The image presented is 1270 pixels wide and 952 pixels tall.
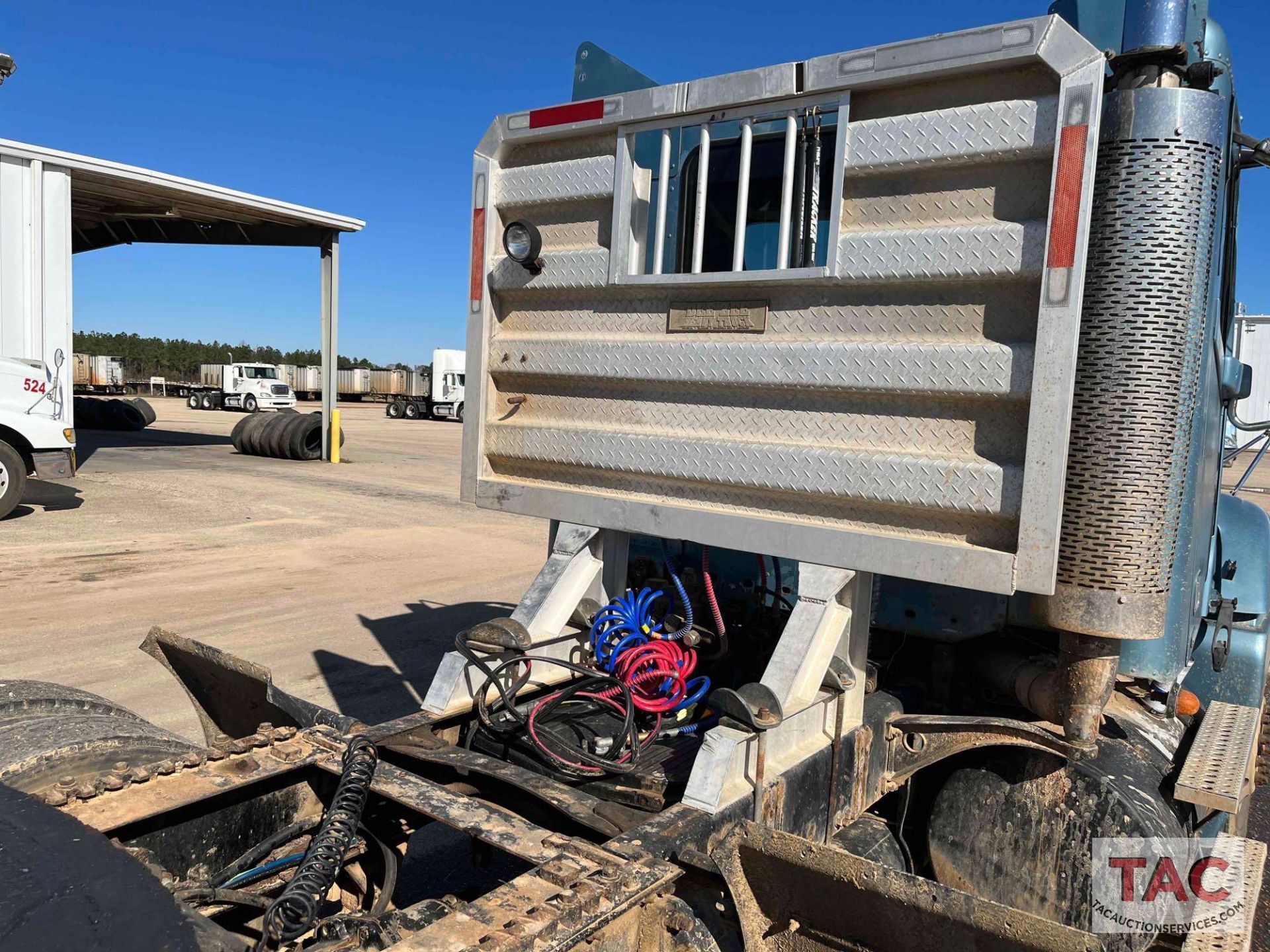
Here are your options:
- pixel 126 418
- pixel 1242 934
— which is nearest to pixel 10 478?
pixel 1242 934

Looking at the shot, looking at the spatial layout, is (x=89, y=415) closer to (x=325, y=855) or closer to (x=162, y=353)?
(x=325, y=855)

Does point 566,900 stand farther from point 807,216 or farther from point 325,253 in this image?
point 325,253

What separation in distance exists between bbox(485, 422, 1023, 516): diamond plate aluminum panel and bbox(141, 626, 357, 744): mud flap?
3.91ft

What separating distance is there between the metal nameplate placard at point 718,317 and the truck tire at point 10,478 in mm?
10357

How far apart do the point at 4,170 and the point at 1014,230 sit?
1358 centimetres

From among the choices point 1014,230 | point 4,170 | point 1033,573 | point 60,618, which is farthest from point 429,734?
point 4,170

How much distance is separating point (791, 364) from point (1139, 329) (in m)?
0.92

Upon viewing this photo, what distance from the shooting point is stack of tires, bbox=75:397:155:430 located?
2545 cm

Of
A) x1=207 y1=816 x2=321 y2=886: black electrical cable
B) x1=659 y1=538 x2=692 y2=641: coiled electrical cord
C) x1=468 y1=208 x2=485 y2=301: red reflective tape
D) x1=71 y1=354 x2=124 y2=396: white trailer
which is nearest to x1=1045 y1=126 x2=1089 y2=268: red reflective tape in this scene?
x1=659 y1=538 x2=692 y2=641: coiled electrical cord

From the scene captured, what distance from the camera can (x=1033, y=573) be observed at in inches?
95.2

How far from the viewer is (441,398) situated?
40.7m

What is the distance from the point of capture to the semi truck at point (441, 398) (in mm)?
39719
